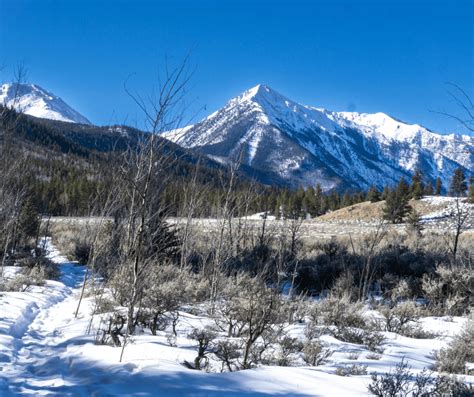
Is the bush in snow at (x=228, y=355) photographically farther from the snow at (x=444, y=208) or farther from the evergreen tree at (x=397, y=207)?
the snow at (x=444, y=208)

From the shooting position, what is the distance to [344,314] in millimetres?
8562

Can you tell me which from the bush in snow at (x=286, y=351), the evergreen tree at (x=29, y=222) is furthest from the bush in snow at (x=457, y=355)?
the evergreen tree at (x=29, y=222)

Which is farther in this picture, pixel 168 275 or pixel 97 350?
pixel 168 275

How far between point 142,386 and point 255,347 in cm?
187

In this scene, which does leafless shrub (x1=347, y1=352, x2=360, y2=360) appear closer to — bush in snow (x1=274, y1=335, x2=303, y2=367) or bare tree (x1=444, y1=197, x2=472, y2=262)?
bush in snow (x1=274, y1=335, x2=303, y2=367)

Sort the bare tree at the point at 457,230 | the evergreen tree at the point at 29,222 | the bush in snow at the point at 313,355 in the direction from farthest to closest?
1. the evergreen tree at the point at 29,222
2. the bare tree at the point at 457,230
3. the bush in snow at the point at 313,355

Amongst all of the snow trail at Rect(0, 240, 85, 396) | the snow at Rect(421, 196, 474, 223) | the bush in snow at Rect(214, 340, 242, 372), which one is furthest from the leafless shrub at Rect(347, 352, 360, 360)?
the snow at Rect(421, 196, 474, 223)

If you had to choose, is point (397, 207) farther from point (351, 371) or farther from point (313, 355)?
point (351, 371)

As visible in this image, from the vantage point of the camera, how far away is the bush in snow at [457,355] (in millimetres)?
5535

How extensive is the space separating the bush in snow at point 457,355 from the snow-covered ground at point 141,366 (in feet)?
1.12

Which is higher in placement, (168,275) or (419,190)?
(419,190)

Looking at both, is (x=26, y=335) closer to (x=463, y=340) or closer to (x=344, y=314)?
(x=344, y=314)

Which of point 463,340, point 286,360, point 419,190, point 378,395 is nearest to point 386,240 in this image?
point 463,340

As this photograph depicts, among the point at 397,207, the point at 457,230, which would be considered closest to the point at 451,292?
the point at 457,230
